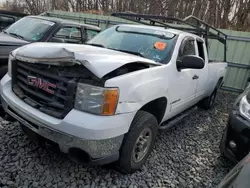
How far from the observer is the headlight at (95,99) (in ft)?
6.79

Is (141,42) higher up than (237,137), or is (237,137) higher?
(141,42)

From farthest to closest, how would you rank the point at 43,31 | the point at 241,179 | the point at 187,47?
the point at 43,31 → the point at 187,47 → the point at 241,179

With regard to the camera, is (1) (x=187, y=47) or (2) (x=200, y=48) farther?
(2) (x=200, y=48)

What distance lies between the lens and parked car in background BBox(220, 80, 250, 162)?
9.38 feet

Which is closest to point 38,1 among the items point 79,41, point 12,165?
point 79,41

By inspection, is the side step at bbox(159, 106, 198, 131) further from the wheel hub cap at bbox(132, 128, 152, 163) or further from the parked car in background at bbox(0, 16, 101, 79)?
the parked car in background at bbox(0, 16, 101, 79)

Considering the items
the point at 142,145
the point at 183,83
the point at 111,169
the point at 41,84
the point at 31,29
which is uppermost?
the point at 31,29

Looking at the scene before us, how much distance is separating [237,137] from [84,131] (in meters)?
2.07

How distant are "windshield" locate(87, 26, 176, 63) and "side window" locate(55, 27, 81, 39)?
1863mm

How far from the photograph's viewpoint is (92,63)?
2.07 meters

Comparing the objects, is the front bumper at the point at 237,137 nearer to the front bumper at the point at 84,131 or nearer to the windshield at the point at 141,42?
the windshield at the point at 141,42

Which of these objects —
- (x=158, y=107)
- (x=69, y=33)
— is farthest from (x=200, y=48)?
(x=69, y=33)

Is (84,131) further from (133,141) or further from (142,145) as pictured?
(142,145)

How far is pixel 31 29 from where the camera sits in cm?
531
